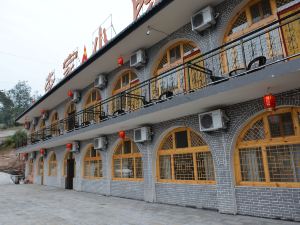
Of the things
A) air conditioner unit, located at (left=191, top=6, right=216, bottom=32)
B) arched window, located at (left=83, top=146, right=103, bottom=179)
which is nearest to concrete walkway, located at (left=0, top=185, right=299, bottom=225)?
arched window, located at (left=83, top=146, right=103, bottom=179)

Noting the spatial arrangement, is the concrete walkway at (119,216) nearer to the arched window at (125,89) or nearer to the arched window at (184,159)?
the arched window at (184,159)

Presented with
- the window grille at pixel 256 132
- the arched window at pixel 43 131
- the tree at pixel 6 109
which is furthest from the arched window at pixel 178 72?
the tree at pixel 6 109

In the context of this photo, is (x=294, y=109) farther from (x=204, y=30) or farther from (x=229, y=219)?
(x=204, y=30)

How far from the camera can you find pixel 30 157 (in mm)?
24562

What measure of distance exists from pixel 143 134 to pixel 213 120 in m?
3.47

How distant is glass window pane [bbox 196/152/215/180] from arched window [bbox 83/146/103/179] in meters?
6.90

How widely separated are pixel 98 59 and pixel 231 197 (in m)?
8.61

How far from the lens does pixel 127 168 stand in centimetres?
1173

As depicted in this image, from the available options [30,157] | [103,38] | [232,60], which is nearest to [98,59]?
[103,38]

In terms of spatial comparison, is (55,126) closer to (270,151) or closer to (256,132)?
(256,132)

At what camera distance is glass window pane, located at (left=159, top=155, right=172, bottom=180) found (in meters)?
9.67

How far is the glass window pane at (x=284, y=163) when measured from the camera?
634cm

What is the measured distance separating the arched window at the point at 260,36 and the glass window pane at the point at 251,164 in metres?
2.50

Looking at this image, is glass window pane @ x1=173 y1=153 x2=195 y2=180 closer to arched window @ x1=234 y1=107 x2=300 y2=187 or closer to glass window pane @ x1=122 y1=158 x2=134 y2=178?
arched window @ x1=234 y1=107 x2=300 y2=187
